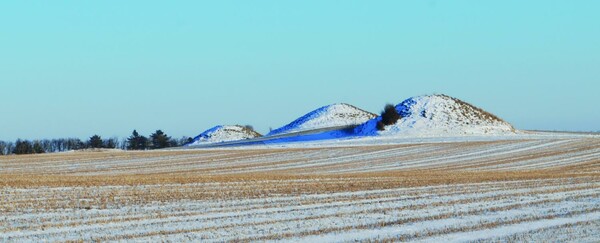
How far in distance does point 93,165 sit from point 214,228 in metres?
35.2

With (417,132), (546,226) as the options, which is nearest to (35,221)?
(546,226)

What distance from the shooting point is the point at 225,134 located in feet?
377

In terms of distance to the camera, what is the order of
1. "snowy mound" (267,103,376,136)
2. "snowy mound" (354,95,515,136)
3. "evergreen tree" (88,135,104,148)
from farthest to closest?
"evergreen tree" (88,135,104,148), "snowy mound" (267,103,376,136), "snowy mound" (354,95,515,136)

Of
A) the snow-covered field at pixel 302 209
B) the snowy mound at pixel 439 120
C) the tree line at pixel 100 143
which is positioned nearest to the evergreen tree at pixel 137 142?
the tree line at pixel 100 143

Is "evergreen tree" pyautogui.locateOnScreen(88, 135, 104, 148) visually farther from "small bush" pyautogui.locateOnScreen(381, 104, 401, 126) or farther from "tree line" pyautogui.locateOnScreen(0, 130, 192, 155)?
"small bush" pyautogui.locateOnScreen(381, 104, 401, 126)

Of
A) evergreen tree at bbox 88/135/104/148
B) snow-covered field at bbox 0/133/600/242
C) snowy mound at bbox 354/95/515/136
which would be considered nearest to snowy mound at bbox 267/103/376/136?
snowy mound at bbox 354/95/515/136

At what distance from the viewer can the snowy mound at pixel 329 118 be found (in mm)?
97500

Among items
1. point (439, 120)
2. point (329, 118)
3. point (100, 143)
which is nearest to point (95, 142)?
point (100, 143)

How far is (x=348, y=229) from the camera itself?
54.5ft

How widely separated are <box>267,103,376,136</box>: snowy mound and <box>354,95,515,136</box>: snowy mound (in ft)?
42.5

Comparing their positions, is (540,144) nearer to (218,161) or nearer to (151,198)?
(218,161)

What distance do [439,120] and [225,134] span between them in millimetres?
42352

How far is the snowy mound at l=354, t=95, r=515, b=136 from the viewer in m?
76.6

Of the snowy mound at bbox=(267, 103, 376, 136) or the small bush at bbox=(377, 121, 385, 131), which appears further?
the snowy mound at bbox=(267, 103, 376, 136)
